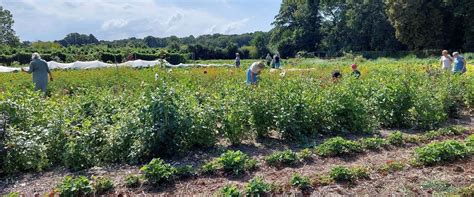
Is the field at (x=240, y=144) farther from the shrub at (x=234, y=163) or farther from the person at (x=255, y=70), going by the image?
the person at (x=255, y=70)

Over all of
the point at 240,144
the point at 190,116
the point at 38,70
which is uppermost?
the point at 38,70

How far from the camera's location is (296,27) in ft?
216

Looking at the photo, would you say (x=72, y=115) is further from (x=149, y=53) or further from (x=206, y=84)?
(x=149, y=53)

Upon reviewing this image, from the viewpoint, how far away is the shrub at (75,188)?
422cm

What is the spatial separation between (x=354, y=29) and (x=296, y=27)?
1501 cm

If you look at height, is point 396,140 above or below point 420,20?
below

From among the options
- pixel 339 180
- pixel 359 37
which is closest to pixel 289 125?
pixel 339 180

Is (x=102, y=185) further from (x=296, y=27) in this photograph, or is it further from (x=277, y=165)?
(x=296, y=27)

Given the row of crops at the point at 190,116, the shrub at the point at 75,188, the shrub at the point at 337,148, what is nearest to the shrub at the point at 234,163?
the row of crops at the point at 190,116

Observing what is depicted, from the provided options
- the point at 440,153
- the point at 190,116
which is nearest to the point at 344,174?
the point at 440,153

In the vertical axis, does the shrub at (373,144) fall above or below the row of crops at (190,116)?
below

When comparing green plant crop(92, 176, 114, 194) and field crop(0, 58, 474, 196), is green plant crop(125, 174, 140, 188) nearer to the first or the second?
field crop(0, 58, 474, 196)

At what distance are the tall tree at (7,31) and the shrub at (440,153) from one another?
78.3m

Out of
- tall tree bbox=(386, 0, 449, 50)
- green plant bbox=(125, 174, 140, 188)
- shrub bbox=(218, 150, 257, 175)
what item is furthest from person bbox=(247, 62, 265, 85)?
tall tree bbox=(386, 0, 449, 50)
